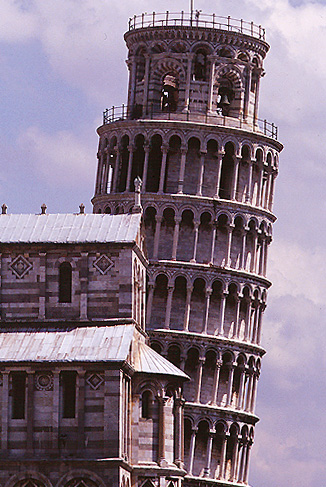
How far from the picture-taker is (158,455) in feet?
410

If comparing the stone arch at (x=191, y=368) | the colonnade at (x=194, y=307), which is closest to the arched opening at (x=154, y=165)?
the colonnade at (x=194, y=307)

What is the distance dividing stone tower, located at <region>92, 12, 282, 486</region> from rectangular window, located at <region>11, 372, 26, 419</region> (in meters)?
36.0

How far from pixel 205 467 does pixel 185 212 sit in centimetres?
1839

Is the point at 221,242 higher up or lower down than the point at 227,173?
lower down

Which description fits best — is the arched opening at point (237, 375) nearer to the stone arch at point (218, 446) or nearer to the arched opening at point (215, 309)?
the stone arch at point (218, 446)

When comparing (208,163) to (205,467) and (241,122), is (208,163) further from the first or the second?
(205,467)

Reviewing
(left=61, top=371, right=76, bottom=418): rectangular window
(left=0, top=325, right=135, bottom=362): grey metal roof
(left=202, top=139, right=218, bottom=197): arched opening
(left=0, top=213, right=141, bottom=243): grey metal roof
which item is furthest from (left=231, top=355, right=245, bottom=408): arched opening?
(left=61, top=371, right=76, bottom=418): rectangular window

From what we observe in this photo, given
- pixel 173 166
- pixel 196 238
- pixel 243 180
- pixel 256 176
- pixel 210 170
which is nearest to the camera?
pixel 196 238

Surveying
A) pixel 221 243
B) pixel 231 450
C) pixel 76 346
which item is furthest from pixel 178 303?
pixel 76 346

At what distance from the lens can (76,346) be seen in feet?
401

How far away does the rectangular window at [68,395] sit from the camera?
121 metres

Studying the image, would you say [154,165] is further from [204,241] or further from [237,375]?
[237,375]

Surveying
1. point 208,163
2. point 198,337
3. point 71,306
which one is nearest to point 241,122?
point 208,163

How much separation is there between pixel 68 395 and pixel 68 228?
11.4 meters
